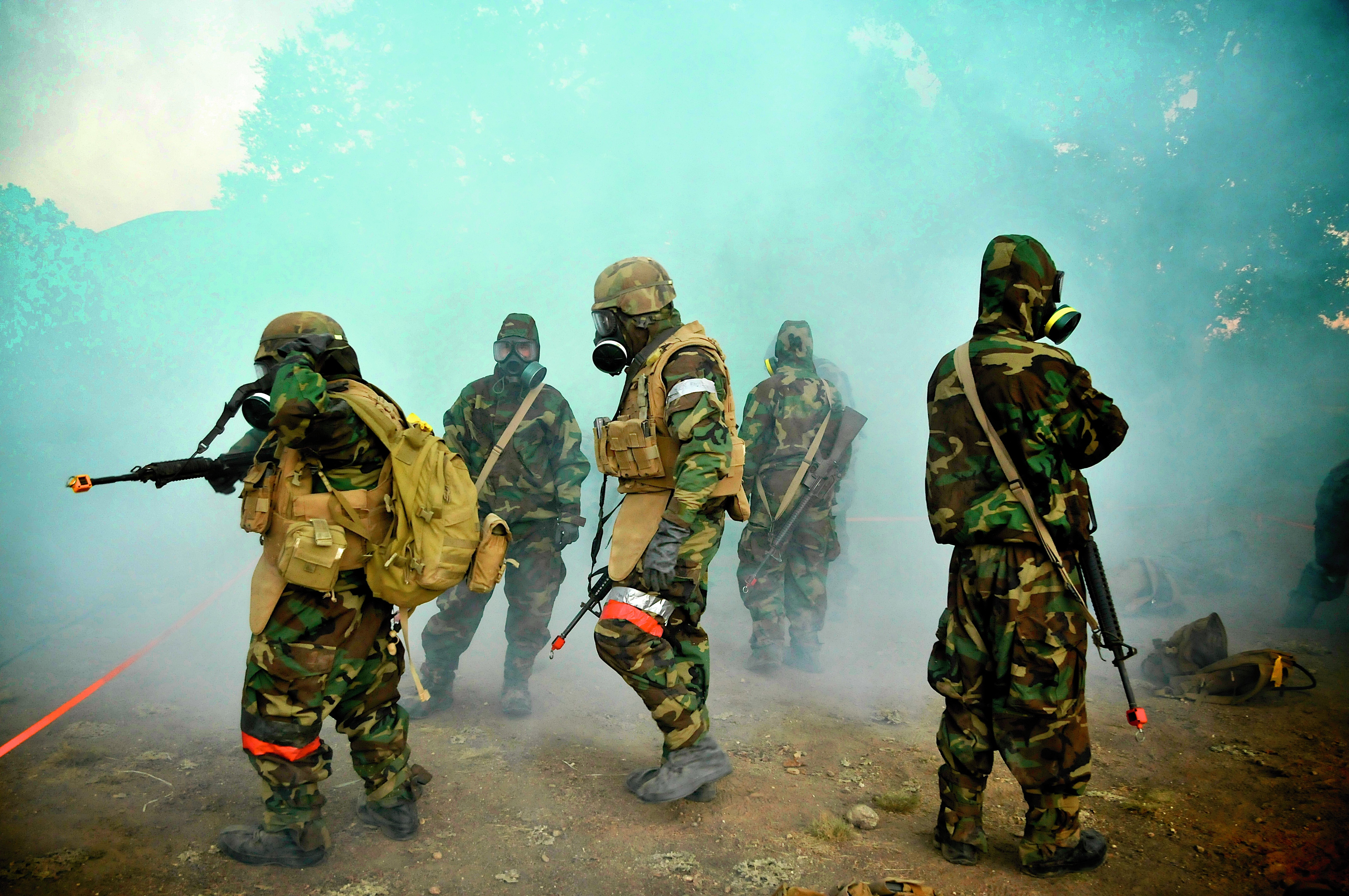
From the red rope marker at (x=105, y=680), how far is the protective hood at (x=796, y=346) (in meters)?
5.18

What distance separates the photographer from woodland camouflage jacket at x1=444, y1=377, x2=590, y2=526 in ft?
14.2

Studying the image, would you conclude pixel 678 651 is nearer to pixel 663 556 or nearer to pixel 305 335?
pixel 663 556

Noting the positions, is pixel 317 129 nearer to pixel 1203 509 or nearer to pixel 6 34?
pixel 6 34

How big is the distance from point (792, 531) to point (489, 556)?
318 cm

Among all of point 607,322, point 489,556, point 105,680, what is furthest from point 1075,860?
point 105,680

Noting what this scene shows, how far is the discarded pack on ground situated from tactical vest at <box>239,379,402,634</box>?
480cm

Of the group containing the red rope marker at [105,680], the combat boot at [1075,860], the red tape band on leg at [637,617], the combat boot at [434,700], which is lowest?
the red rope marker at [105,680]

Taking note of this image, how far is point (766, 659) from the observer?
5.34 metres

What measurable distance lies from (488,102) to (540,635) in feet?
28.8

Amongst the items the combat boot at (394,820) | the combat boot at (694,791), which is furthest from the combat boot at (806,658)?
the combat boot at (394,820)

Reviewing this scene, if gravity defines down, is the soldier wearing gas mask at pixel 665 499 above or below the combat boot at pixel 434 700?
above

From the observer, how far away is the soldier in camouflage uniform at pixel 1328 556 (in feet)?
17.8

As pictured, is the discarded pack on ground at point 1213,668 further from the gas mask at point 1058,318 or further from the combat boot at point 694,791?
the combat boot at point 694,791

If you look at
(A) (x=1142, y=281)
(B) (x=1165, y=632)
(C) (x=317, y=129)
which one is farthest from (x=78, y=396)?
(A) (x=1142, y=281)
